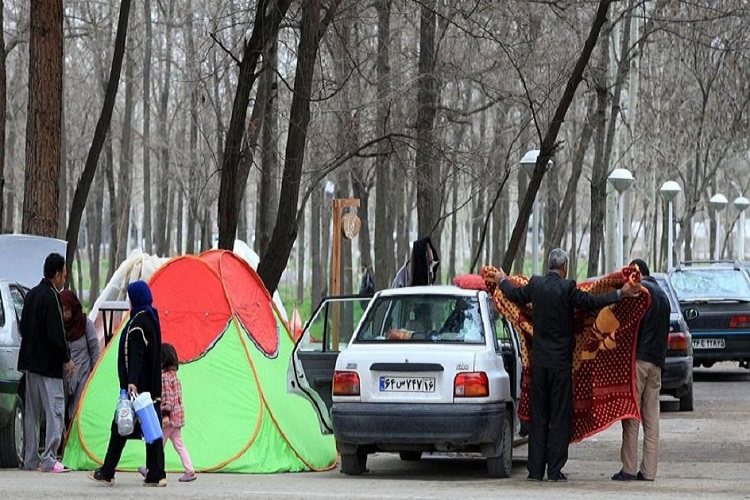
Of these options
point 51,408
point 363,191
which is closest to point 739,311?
point 51,408

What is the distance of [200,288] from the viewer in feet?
49.5

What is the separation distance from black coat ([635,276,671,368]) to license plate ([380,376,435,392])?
1838mm

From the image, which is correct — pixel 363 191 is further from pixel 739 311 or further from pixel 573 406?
pixel 573 406

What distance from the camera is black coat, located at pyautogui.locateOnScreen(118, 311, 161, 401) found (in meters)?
12.0

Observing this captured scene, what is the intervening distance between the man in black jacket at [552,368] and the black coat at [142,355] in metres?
3.11

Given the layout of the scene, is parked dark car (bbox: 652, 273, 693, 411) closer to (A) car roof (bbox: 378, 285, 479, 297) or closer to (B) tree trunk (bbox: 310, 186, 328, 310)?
(A) car roof (bbox: 378, 285, 479, 297)

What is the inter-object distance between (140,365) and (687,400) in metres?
10.0

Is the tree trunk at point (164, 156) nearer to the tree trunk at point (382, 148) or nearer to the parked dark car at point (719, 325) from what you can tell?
the tree trunk at point (382, 148)

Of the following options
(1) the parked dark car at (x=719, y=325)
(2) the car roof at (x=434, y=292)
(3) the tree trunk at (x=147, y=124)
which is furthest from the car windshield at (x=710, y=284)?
(3) the tree trunk at (x=147, y=124)

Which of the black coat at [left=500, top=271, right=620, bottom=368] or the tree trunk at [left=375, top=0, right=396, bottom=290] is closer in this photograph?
the black coat at [left=500, top=271, right=620, bottom=368]

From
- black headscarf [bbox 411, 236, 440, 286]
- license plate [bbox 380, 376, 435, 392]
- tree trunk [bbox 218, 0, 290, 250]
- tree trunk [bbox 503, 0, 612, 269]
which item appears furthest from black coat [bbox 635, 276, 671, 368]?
tree trunk [bbox 503, 0, 612, 269]

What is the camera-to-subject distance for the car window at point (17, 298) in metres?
15.1

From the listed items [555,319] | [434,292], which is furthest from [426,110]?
[555,319]

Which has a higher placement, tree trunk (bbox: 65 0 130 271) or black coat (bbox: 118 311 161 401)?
tree trunk (bbox: 65 0 130 271)
